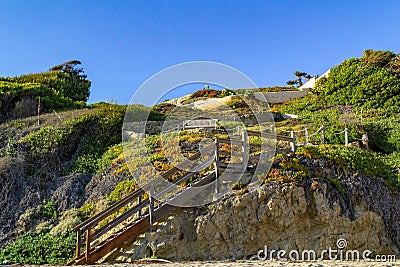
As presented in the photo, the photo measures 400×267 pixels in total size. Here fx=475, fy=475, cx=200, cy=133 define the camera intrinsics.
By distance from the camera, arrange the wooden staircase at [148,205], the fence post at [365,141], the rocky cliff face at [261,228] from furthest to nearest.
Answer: the fence post at [365,141] → the rocky cliff face at [261,228] → the wooden staircase at [148,205]

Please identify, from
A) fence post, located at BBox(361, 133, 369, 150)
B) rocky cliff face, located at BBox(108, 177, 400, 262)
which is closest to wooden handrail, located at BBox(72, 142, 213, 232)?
rocky cliff face, located at BBox(108, 177, 400, 262)

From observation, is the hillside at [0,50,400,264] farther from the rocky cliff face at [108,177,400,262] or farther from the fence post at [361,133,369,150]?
the fence post at [361,133,369,150]

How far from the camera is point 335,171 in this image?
10.7m

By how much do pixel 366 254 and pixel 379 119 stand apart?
12.9 m

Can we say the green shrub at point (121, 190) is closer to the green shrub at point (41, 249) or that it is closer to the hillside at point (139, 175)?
the hillside at point (139, 175)

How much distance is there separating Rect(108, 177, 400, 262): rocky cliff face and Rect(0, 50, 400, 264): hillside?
2 centimetres

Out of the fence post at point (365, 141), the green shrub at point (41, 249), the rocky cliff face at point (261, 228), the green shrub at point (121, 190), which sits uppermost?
the fence post at point (365, 141)

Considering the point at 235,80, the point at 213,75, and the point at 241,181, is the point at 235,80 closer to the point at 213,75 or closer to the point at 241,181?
the point at 213,75

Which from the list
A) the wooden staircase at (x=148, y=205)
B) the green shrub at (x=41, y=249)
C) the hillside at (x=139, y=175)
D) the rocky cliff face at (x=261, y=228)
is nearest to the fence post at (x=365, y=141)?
the hillside at (x=139, y=175)

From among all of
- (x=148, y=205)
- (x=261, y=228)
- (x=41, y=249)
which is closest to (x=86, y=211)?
(x=41, y=249)

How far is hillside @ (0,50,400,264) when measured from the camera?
9578 millimetres

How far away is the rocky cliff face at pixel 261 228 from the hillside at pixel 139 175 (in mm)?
23

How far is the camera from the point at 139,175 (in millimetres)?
12062

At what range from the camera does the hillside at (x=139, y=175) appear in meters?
9.58
